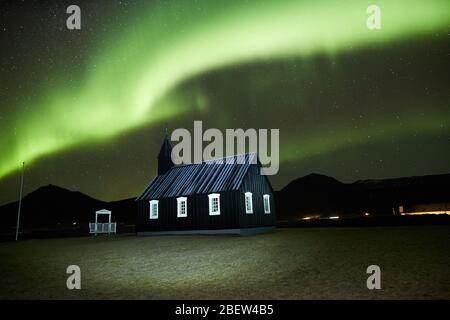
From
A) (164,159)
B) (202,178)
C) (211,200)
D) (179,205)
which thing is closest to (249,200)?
(211,200)

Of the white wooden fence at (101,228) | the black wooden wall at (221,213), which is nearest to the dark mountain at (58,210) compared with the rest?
the white wooden fence at (101,228)

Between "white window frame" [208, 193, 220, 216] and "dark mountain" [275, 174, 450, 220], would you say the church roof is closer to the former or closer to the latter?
"white window frame" [208, 193, 220, 216]

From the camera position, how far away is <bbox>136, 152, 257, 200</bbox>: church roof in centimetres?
2800

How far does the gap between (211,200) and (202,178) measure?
3.31 m

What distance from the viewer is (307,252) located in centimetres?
1488

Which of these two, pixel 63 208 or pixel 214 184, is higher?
pixel 214 184

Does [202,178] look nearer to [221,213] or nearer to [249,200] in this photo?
[221,213]

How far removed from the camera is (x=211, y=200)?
2761cm

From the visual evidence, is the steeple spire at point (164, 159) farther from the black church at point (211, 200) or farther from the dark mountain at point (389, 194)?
the dark mountain at point (389, 194)

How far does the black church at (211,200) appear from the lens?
1051 inches

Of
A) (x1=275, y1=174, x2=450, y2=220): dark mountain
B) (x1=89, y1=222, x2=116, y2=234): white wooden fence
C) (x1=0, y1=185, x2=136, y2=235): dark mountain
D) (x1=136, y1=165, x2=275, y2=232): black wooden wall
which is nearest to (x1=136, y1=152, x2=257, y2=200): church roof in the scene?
(x1=136, y1=165, x2=275, y2=232): black wooden wall
